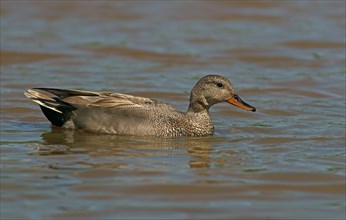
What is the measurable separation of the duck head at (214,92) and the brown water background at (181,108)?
16.8 inches

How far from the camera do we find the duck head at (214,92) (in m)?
12.9

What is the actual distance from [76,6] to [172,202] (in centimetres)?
1224

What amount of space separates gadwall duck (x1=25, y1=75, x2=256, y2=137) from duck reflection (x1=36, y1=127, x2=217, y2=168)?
108mm

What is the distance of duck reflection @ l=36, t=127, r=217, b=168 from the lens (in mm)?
11461

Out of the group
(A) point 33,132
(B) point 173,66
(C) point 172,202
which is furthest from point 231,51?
(C) point 172,202

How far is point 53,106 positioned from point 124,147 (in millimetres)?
1371

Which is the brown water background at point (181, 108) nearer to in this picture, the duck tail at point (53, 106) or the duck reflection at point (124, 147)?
the duck reflection at point (124, 147)

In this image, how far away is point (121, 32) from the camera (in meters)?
19.6

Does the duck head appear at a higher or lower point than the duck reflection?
higher

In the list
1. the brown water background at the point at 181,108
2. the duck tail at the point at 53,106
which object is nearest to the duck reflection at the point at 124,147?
the brown water background at the point at 181,108

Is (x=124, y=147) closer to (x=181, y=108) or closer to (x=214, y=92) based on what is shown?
(x=214, y=92)

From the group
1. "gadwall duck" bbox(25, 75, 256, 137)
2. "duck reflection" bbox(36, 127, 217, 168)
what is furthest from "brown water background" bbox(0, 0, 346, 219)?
"gadwall duck" bbox(25, 75, 256, 137)

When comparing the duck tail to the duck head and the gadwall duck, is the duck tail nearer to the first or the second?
the gadwall duck

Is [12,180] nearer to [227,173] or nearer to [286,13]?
[227,173]
